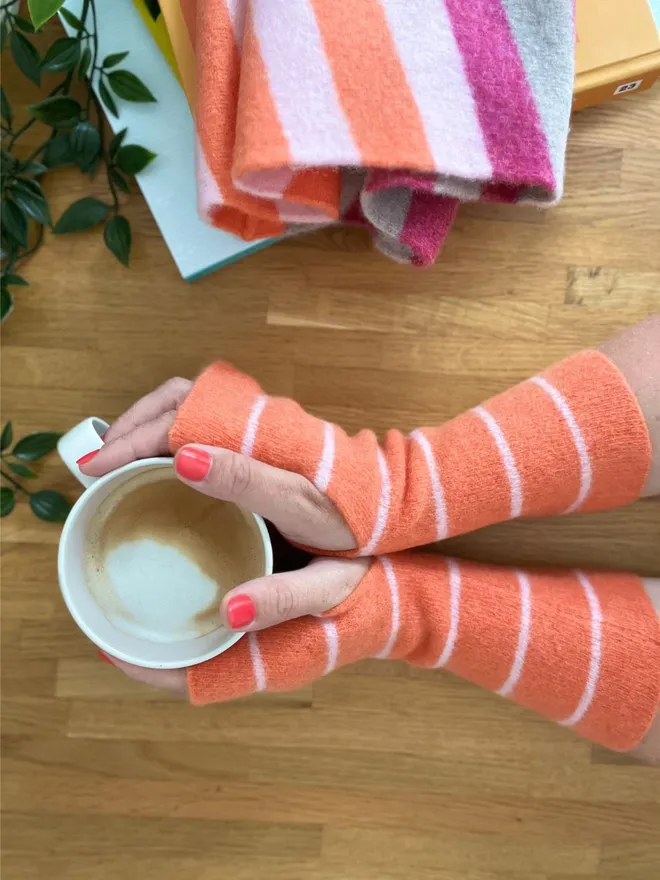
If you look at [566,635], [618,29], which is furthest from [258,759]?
[618,29]

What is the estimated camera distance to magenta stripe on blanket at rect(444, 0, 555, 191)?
0.46 meters

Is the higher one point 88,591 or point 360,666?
point 88,591

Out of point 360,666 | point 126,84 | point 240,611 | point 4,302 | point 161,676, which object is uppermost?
point 126,84

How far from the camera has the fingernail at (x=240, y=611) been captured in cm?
41

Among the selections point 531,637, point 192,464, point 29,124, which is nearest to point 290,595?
point 192,464

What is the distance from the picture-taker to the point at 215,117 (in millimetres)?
465

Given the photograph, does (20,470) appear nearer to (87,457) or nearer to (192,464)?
(87,457)

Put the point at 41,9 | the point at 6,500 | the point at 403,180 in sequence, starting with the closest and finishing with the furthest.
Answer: the point at 41,9
the point at 403,180
the point at 6,500

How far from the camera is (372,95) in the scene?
0.45 m

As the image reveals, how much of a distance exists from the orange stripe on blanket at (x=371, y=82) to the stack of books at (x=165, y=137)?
0.46 ft

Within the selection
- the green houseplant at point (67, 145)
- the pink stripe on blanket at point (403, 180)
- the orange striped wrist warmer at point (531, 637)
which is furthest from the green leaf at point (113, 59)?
the orange striped wrist warmer at point (531, 637)

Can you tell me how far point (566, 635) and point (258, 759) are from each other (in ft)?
0.95

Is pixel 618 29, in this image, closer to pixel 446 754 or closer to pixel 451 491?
pixel 451 491

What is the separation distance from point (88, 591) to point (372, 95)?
39 centimetres
